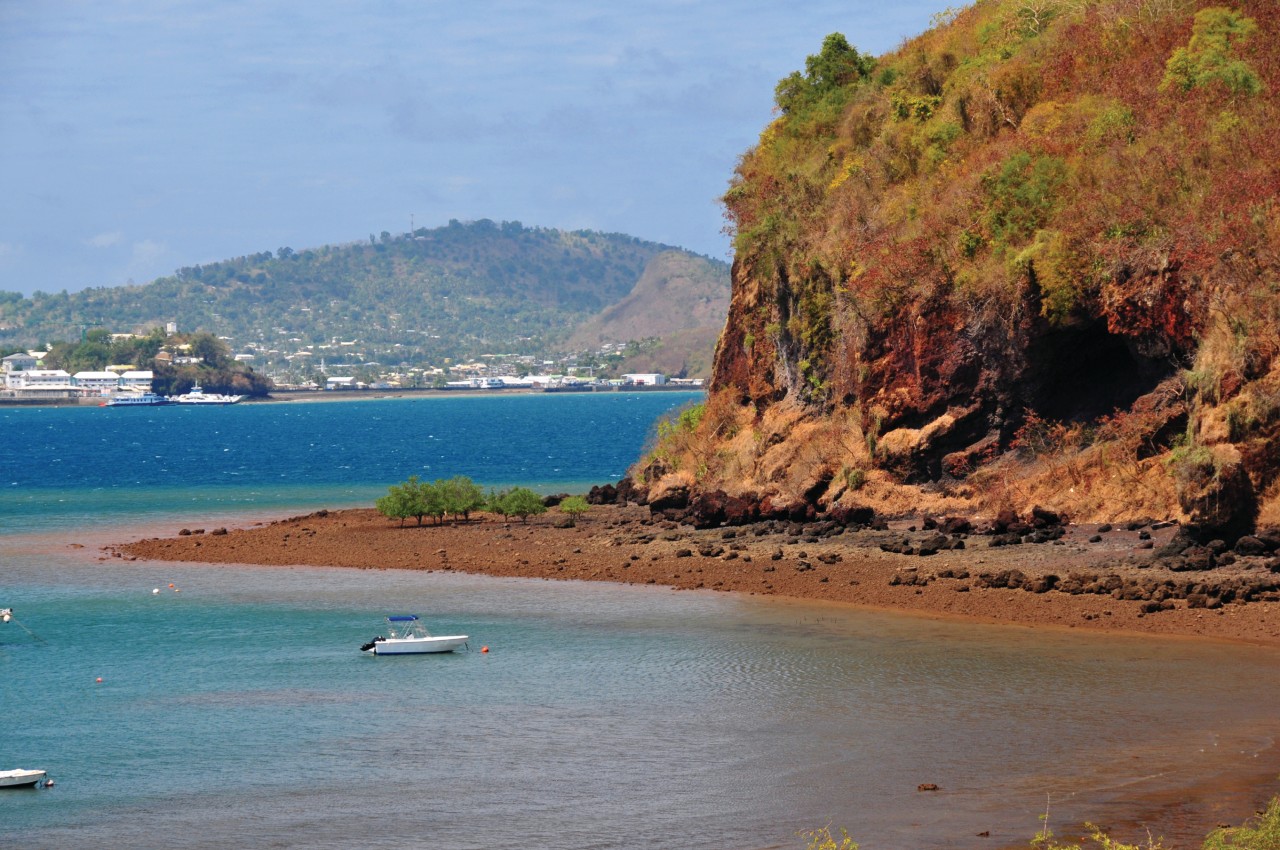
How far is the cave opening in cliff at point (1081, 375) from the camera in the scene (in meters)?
41.8

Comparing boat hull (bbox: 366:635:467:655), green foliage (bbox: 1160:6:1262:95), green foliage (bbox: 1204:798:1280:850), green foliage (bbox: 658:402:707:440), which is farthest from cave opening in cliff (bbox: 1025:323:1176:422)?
green foliage (bbox: 1204:798:1280:850)

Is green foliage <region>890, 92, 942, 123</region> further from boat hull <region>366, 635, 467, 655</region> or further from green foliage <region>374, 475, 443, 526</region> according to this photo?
boat hull <region>366, 635, 467, 655</region>

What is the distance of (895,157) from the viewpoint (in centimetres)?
5103

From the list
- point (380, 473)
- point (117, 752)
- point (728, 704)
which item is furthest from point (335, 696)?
point (380, 473)

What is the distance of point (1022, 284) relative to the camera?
4175 centimetres

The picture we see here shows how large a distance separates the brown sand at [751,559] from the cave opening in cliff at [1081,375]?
189 inches

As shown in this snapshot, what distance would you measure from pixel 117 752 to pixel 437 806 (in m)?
5.96

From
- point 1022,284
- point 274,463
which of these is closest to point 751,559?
point 1022,284

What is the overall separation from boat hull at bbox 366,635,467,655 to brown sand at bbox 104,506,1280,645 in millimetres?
8664

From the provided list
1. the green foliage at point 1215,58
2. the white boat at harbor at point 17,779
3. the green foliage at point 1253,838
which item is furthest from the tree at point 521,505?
the green foliage at point 1253,838

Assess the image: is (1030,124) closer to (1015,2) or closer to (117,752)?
(1015,2)

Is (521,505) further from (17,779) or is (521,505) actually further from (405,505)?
(17,779)

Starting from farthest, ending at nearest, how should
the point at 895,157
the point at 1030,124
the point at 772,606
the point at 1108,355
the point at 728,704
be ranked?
the point at 895,157, the point at 1030,124, the point at 1108,355, the point at 772,606, the point at 728,704

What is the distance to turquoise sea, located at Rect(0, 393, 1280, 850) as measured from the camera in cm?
1925
